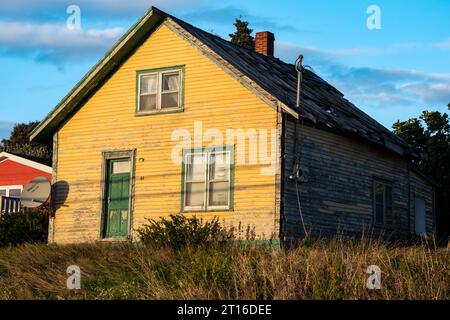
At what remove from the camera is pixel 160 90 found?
2305 cm

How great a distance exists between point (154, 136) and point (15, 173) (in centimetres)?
1154

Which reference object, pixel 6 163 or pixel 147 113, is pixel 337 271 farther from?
pixel 6 163

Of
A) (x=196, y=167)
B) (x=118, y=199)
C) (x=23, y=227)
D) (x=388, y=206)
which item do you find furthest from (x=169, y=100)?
(x=388, y=206)

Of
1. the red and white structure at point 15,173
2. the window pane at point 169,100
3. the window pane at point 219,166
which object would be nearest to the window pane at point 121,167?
the window pane at point 169,100

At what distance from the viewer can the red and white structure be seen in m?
31.9

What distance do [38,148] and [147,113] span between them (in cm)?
2679

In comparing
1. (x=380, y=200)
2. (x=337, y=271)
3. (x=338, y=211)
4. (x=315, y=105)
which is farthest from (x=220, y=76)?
(x=337, y=271)

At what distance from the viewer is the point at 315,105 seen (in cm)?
2289

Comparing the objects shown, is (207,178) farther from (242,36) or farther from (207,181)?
(242,36)

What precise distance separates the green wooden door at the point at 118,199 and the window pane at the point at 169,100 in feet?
6.22

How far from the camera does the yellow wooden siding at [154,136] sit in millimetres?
20969

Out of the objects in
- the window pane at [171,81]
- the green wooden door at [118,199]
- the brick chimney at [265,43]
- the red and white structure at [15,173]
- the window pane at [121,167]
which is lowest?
the green wooden door at [118,199]

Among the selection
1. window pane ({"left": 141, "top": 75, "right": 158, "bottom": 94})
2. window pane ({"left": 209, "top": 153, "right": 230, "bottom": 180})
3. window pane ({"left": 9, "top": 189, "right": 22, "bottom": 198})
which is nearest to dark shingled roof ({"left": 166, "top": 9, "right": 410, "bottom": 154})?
window pane ({"left": 141, "top": 75, "right": 158, "bottom": 94})

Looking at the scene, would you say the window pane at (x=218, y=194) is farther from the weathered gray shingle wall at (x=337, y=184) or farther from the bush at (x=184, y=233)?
the weathered gray shingle wall at (x=337, y=184)
